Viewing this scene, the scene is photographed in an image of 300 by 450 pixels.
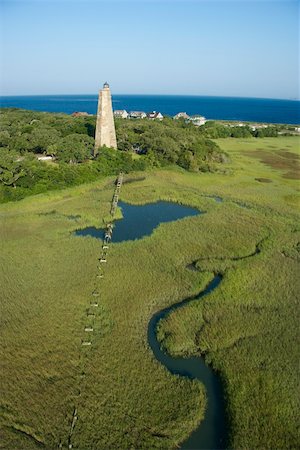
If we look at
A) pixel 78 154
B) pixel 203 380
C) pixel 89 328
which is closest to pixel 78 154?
pixel 78 154

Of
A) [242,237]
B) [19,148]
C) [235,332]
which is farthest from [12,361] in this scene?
[19,148]

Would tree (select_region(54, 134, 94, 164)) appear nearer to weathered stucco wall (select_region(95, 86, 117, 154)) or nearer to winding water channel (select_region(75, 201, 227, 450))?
weathered stucco wall (select_region(95, 86, 117, 154))

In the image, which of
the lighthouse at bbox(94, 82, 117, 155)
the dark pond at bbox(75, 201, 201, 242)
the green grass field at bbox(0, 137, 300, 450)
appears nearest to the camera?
the green grass field at bbox(0, 137, 300, 450)

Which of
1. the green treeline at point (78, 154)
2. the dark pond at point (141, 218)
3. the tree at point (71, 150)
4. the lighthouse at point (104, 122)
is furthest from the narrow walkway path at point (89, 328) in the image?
the lighthouse at point (104, 122)

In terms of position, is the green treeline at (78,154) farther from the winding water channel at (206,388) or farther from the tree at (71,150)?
the winding water channel at (206,388)

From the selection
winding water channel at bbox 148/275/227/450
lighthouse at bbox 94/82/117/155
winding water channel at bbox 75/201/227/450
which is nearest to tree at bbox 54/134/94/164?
lighthouse at bbox 94/82/117/155

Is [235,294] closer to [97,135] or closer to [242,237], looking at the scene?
[242,237]
